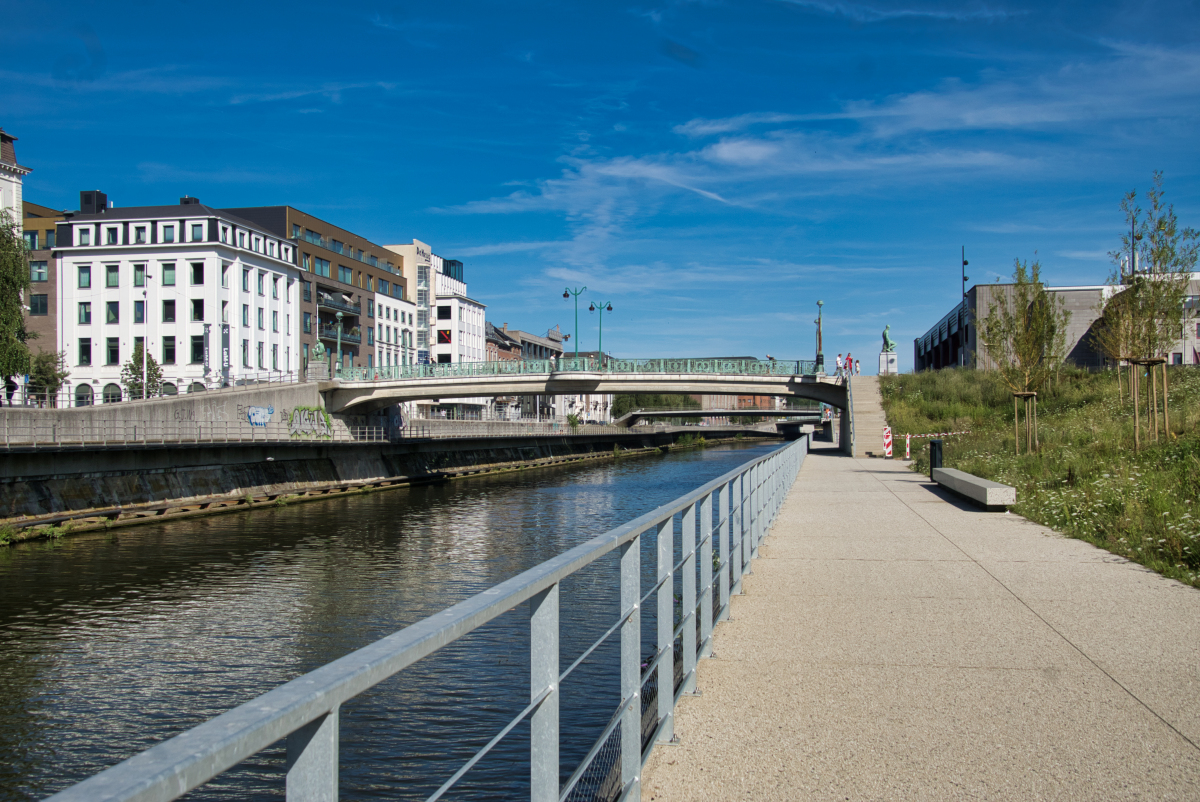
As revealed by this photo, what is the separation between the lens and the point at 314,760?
4.95ft

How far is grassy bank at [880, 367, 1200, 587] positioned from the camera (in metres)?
9.85

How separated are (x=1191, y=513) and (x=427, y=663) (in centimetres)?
872

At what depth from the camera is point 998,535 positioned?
11680 millimetres

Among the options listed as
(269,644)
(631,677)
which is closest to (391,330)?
(269,644)

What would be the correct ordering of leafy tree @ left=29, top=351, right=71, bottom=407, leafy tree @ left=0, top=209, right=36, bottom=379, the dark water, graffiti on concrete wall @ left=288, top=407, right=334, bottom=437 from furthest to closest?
1. leafy tree @ left=29, top=351, right=71, bottom=407
2. graffiti on concrete wall @ left=288, top=407, right=334, bottom=437
3. leafy tree @ left=0, top=209, right=36, bottom=379
4. the dark water

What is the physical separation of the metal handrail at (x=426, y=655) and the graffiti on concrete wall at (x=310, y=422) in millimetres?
41511

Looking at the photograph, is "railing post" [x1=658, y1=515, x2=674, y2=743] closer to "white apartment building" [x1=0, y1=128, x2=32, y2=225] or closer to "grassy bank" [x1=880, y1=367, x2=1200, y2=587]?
"grassy bank" [x1=880, y1=367, x2=1200, y2=587]

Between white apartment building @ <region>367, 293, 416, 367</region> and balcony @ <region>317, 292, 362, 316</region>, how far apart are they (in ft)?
9.69

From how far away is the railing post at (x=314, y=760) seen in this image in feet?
4.83

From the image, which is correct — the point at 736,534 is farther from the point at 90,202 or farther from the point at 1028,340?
the point at 90,202

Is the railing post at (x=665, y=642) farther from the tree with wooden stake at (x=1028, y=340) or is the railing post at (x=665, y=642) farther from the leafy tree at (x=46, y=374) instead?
the leafy tree at (x=46, y=374)

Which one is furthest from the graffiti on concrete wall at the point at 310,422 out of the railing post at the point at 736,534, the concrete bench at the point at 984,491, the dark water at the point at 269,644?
the railing post at the point at 736,534

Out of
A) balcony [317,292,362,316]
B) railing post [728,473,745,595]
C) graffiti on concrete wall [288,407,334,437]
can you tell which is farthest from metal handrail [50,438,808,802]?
balcony [317,292,362,316]

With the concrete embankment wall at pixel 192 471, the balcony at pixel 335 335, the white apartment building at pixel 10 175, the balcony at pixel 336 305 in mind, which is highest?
the white apartment building at pixel 10 175
